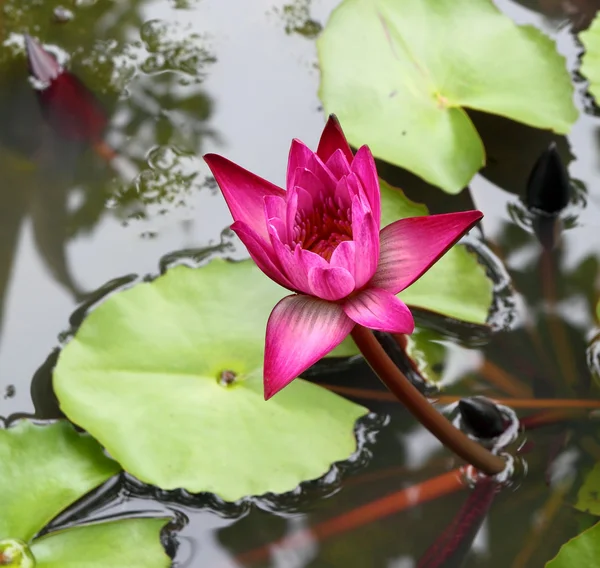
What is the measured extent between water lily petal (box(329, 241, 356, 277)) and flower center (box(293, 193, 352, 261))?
0.06m

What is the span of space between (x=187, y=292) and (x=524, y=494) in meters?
0.66

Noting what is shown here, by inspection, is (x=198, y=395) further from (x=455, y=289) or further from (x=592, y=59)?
(x=592, y=59)

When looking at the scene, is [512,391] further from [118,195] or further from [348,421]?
[118,195]

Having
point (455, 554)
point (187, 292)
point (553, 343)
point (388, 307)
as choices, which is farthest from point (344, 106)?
point (455, 554)

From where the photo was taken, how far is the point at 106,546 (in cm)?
102

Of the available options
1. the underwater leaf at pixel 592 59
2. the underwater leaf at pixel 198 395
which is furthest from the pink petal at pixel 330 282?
the underwater leaf at pixel 592 59

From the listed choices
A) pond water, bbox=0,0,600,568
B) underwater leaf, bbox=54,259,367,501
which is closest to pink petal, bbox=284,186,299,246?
underwater leaf, bbox=54,259,367,501

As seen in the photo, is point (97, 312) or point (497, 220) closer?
point (97, 312)

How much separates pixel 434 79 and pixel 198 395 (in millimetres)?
840

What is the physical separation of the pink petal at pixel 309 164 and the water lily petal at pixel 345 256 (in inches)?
4.1

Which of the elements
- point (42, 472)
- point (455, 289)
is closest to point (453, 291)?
point (455, 289)

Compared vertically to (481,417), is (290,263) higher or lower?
higher

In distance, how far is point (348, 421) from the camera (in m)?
1.10

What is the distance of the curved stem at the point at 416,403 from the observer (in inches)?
32.4
